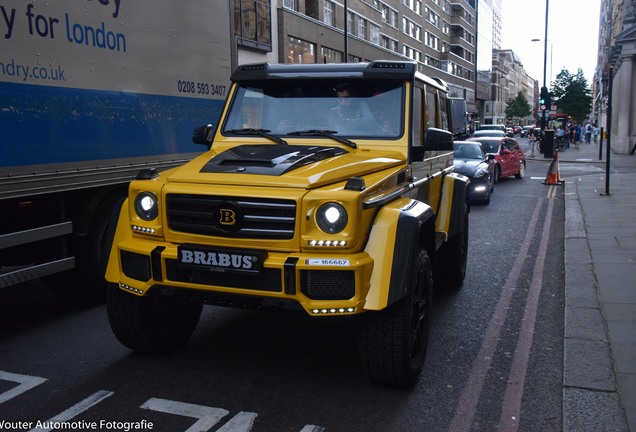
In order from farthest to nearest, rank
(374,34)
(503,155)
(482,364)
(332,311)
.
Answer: (374,34), (503,155), (482,364), (332,311)

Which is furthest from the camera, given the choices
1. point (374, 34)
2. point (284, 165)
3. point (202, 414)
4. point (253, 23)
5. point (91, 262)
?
point (374, 34)

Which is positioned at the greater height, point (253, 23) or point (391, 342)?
point (253, 23)

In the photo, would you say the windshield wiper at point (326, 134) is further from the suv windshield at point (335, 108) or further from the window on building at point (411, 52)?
the window on building at point (411, 52)

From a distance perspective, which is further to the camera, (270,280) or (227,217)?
(227,217)

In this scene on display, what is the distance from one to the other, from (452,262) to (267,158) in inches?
132

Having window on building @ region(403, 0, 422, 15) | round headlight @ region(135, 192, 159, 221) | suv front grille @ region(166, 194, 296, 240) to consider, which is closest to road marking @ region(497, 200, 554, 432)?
suv front grille @ region(166, 194, 296, 240)

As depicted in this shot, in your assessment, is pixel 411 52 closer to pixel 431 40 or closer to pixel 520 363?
pixel 431 40

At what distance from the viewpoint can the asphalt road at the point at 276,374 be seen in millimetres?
3898

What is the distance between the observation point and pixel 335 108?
16.9 feet

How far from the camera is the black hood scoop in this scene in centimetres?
Answer: 422

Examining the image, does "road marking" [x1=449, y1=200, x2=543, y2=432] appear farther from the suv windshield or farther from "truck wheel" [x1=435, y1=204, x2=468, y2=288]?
the suv windshield

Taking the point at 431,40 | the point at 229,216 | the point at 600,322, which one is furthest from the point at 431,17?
the point at 229,216

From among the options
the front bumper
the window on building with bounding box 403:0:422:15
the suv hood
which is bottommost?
the front bumper

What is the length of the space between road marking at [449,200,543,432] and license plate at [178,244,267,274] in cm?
154
